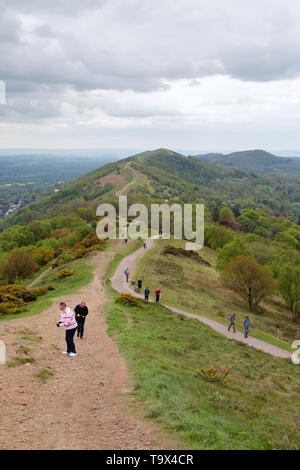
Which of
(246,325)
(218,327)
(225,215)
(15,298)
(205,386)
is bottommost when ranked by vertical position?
(218,327)

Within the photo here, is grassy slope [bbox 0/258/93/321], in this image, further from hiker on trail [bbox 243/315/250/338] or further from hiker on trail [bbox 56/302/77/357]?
hiker on trail [bbox 243/315/250/338]

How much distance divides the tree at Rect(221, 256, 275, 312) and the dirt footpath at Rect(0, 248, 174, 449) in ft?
78.1

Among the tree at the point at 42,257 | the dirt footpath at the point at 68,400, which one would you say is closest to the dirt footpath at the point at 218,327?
the dirt footpath at the point at 68,400

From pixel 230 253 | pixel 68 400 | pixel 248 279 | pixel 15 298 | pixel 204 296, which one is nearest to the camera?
pixel 68 400

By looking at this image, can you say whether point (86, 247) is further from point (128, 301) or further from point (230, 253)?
point (128, 301)

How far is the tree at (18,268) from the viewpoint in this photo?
1843 inches

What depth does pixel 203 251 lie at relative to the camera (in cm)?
6556

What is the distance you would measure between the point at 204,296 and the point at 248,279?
224 inches

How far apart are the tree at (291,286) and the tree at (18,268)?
37029 millimetres

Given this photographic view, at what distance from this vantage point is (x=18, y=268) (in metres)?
46.8

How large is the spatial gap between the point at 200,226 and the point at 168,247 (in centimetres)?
2987

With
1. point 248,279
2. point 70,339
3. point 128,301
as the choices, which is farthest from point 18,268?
point 70,339
